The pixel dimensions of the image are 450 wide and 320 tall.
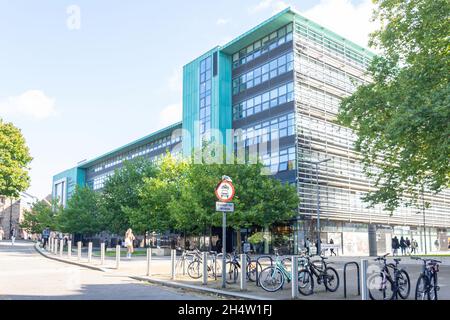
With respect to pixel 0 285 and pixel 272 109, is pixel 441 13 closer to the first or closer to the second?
pixel 0 285

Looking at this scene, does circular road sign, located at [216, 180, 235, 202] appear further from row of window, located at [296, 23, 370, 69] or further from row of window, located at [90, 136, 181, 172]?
row of window, located at [90, 136, 181, 172]

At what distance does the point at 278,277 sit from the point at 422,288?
3500 mm

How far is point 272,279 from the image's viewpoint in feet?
39.5

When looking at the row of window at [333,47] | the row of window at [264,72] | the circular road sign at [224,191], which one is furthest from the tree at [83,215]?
the circular road sign at [224,191]

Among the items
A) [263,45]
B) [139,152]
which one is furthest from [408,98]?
[139,152]

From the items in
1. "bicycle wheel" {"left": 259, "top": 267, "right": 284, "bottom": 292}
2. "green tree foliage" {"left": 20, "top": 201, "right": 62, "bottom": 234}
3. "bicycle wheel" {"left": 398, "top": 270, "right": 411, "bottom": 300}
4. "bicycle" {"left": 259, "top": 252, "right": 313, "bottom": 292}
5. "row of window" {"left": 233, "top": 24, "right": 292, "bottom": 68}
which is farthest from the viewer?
"green tree foliage" {"left": 20, "top": 201, "right": 62, "bottom": 234}

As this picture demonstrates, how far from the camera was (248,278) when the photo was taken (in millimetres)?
14320

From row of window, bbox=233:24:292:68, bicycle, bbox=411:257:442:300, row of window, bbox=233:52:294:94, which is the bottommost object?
bicycle, bbox=411:257:442:300

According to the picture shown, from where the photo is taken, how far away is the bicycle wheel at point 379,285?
10.2 m

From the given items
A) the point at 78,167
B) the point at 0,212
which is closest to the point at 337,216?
the point at 78,167

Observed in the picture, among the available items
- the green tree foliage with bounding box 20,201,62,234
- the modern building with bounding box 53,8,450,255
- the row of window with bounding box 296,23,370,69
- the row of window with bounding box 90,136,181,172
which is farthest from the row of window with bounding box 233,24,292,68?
the green tree foliage with bounding box 20,201,62,234

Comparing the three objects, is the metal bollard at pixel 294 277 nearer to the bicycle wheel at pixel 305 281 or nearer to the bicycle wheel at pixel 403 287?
the bicycle wheel at pixel 305 281

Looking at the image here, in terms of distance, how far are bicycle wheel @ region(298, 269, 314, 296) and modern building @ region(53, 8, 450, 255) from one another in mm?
29186

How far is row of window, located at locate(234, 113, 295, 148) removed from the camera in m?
43.0
